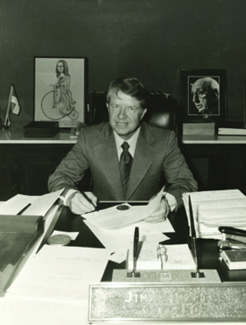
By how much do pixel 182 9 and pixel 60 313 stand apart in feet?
10.4

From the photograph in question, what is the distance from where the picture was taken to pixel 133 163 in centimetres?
221

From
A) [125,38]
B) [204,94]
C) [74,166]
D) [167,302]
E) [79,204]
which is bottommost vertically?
[167,302]

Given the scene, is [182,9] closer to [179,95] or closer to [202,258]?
[179,95]

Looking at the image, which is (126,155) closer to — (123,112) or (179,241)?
(123,112)

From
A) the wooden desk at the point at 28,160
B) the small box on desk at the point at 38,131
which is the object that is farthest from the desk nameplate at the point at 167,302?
the small box on desk at the point at 38,131

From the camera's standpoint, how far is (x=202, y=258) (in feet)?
4.16

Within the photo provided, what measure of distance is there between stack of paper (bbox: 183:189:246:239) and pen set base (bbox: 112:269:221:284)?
0.34 metres

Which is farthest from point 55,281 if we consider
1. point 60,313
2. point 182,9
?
point 182,9

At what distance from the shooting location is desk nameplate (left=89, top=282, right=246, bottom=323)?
942 mm

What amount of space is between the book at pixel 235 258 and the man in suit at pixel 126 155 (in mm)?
890

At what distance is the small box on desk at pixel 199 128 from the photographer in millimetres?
3457

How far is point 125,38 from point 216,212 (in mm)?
2503

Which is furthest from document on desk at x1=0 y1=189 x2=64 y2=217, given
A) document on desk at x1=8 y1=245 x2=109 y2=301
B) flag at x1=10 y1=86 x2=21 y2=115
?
flag at x1=10 y1=86 x2=21 y2=115

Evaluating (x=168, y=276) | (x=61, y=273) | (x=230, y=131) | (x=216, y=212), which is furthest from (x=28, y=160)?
(x=168, y=276)
